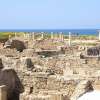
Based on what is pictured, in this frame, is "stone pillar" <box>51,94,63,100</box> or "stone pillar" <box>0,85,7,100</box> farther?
"stone pillar" <box>0,85,7,100</box>

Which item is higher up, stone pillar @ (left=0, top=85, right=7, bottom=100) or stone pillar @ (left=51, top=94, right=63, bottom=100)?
stone pillar @ (left=51, top=94, right=63, bottom=100)

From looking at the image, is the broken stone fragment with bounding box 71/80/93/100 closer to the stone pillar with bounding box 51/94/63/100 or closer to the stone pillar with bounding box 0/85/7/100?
the stone pillar with bounding box 51/94/63/100

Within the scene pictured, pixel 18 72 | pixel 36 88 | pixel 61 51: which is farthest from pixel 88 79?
pixel 61 51

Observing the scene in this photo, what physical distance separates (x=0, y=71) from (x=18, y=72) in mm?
627

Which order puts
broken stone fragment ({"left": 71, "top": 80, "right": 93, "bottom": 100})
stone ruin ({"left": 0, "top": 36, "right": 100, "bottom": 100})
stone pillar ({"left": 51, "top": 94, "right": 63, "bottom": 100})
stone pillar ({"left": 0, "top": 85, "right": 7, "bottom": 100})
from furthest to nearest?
stone pillar ({"left": 0, "top": 85, "right": 7, "bottom": 100}), stone ruin ({"left": 0, "top": 36, "right": 100, "bottom": 100}), broken stone fragment ({"left": 71, "top": 80, "right": 93, "bottom": 100}), stone pillar ({"left": 51, "top": 94, "right": 63, "bottom": 100})

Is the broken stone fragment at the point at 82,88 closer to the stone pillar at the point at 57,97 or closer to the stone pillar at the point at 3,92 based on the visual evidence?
the stone pillar at the point at 57,97

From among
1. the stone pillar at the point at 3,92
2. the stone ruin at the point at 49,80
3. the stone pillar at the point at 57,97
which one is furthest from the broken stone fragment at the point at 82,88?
the stone pillar at the point at 3,92

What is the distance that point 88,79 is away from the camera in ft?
43.6

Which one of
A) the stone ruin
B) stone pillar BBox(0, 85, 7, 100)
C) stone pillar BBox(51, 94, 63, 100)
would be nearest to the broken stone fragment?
the stone ruin

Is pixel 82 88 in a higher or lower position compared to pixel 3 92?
higher

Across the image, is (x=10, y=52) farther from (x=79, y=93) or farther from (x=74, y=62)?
(x=79, y=93)

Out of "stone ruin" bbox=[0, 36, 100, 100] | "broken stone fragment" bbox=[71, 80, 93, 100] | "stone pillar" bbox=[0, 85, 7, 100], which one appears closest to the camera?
"broken stone fragment" bbox=[71, 80, 93, 100]

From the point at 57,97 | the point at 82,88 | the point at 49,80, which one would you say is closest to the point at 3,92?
the point at 49,80

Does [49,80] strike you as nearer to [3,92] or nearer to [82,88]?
[3,92]
